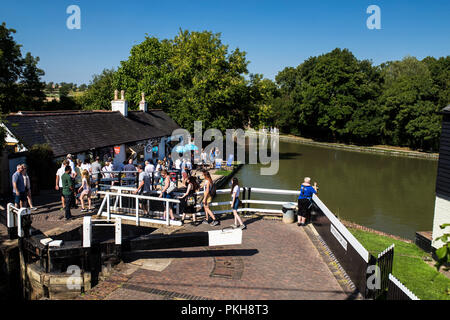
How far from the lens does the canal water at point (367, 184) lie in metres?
19.7

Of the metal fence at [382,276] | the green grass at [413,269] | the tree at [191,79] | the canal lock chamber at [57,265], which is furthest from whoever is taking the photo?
the tree at [191,79]

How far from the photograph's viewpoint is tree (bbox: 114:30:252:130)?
32.6 meters

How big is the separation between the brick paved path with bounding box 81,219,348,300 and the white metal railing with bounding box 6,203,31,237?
2.72 metres

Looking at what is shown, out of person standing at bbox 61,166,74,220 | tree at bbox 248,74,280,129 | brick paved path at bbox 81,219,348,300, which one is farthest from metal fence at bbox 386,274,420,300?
tree at bbox 248,74,280,129

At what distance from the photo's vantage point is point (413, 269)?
1170 centimetres

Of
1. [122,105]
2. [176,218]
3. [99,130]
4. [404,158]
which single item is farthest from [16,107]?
[404,158]

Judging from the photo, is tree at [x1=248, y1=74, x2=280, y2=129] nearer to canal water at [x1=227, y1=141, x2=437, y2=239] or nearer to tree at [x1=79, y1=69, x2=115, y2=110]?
canal water at [x1=227, y1=141, x2=437, y2=239]

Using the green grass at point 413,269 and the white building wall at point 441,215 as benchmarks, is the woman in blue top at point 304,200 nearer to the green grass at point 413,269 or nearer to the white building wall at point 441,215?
the green grass at point 413,269

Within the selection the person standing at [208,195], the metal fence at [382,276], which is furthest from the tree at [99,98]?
the metal fence at [382,276]

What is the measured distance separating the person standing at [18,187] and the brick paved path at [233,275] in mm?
5054

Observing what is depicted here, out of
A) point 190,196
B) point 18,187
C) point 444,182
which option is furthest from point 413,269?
point 18,187

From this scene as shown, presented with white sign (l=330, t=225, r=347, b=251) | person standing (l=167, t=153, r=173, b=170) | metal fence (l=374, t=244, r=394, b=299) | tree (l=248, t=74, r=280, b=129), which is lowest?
metal fence (l=374, t=244, r=394, b=299)

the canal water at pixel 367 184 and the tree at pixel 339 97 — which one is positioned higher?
the tree at pixel 339 97

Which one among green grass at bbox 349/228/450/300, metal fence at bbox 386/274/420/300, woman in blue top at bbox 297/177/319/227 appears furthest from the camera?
woman in blue top at bbox 297/177/319/227
